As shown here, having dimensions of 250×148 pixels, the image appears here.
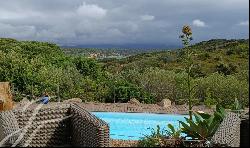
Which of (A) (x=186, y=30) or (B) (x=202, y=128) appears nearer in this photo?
(B) (x=202, y=128)

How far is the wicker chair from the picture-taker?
5922mm

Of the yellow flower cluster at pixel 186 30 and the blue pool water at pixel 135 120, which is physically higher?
the yellow flower cluster at pixel 186 30

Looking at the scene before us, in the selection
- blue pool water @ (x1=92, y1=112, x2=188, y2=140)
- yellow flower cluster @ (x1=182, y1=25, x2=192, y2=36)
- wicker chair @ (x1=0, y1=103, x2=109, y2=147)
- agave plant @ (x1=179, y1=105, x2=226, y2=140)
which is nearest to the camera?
wicker chair @ (x1=0, y1=103, x2=109, y2=147)

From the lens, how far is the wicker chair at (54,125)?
5.92 m

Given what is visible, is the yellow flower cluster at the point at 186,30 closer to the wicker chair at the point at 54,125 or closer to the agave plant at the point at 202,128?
the agave plant at the point at 202,128

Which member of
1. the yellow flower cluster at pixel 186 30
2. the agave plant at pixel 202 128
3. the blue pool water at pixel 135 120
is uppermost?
the yellow flower cluster at pixel 186 30

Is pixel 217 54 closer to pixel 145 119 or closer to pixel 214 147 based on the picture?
pixel 145 119

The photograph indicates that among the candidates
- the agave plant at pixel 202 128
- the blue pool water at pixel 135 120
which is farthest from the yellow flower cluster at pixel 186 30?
the blue pool water at pixel 135 120

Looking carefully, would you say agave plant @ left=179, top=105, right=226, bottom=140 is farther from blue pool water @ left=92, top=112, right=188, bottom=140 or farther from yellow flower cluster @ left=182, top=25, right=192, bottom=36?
blue pool water @ left=92, top=112, right=188, bottom=140

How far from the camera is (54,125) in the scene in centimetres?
650

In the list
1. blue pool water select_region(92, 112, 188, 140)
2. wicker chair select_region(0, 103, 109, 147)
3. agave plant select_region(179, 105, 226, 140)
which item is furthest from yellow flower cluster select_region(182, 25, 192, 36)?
blue pool water select_region(92, 112, 188, 140)

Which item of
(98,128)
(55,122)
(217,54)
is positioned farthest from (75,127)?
(217,54)

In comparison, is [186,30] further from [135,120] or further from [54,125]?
[135,120]

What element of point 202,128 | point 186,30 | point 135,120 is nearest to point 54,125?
point 202,128
